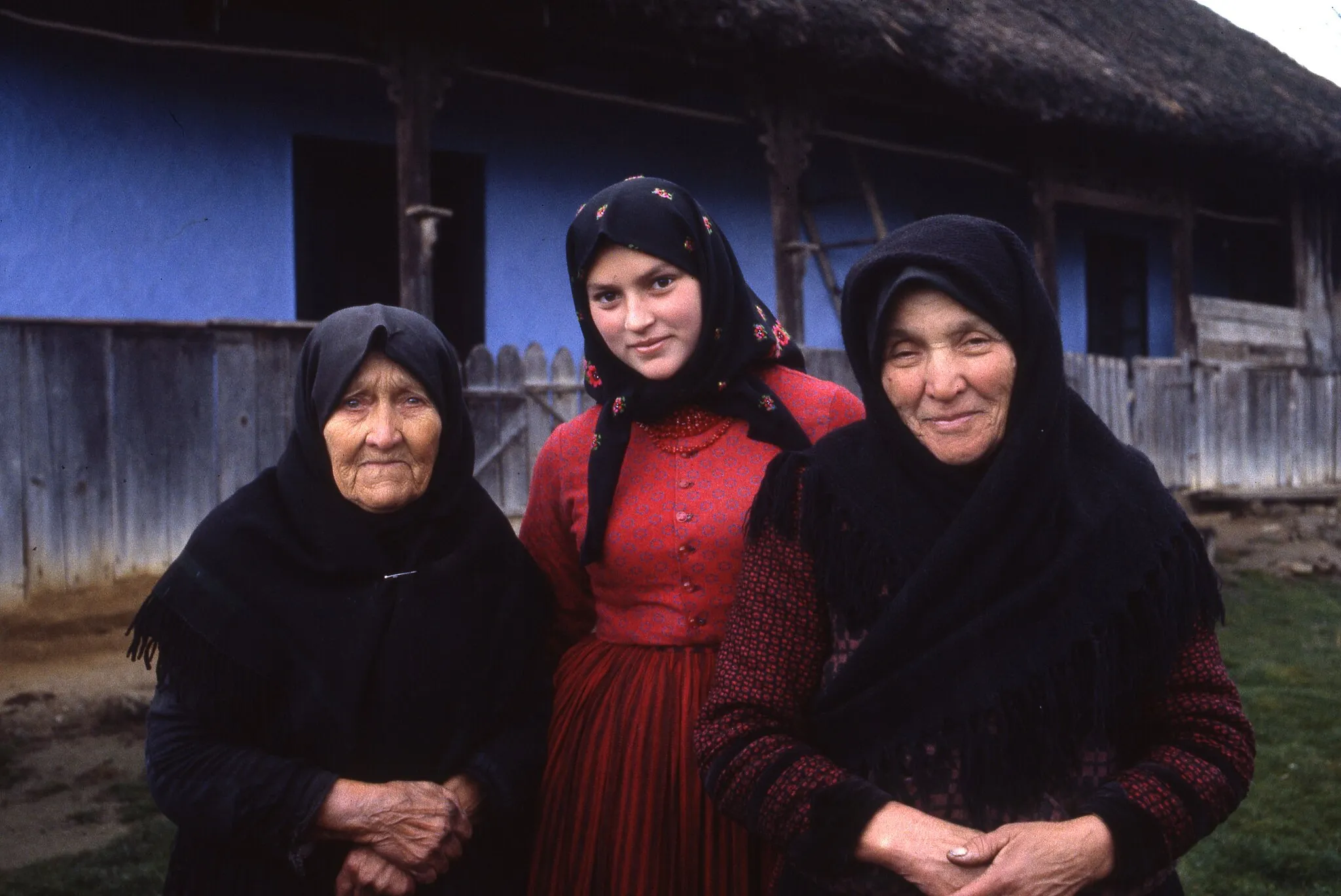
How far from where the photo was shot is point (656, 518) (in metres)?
2.35

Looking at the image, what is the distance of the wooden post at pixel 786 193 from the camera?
7.81 m

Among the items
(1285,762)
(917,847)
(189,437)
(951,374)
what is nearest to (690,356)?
(951,374)

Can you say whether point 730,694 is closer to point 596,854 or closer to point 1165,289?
point 596,854

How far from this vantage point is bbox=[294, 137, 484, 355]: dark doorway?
299 inches

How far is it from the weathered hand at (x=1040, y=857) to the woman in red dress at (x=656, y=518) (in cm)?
70

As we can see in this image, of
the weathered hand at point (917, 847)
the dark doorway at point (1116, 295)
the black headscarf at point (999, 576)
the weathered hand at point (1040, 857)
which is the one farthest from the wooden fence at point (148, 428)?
the dark doorway at point (1116, 295)

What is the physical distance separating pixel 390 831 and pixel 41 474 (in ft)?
15.3

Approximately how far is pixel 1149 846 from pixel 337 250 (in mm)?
7133

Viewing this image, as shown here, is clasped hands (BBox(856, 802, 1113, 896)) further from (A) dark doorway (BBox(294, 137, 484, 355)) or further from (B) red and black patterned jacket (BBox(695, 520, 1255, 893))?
(A) dark doorway (BBox(294, 137, 484, 355))

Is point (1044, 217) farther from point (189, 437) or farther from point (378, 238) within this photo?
point (189, 437)

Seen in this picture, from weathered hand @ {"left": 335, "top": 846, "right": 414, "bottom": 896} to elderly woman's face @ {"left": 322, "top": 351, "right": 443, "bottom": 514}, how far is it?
61 centimetres

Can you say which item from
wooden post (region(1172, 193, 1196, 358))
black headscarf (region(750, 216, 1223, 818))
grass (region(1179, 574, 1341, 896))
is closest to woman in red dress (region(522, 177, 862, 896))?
black headscarf (region(750, 216, 1223, 818))

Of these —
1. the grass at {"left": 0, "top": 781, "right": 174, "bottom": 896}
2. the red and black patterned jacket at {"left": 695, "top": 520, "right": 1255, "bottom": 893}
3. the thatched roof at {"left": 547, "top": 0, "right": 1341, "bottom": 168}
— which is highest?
the thatched roof at {"left": 547, "top": 0, "right": 1341, "bottom": 168}

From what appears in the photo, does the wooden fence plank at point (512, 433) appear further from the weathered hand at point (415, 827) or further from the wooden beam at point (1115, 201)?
the wooden beam at point (1115, 201)
